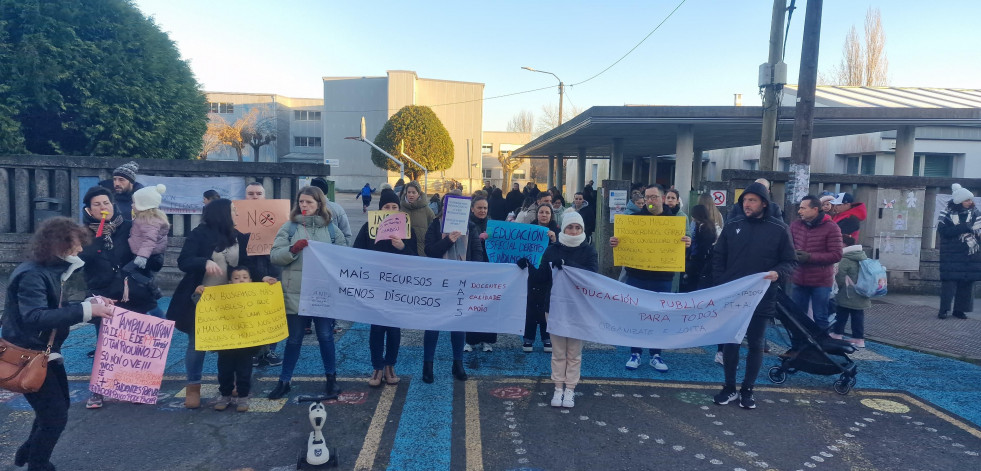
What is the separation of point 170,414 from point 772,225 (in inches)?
205

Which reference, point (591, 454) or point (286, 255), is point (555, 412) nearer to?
point (591, 454)

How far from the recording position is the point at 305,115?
64.5 metres

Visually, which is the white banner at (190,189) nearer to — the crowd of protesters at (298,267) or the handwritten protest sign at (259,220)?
the crowd of protesters at (298,267)

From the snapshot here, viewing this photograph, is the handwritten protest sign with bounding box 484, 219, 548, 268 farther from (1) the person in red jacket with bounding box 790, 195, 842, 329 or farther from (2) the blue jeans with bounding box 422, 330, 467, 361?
(1) the person in red jacket with bounding box 790, 195, 842, 329

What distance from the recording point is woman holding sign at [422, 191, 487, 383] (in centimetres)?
566

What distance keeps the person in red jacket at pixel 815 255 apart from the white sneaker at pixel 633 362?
1897mm

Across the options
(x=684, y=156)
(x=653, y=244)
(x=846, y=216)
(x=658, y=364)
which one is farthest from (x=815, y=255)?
(x=684, y=156)

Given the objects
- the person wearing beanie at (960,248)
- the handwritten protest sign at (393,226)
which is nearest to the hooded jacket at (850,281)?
the person wearing beanie at (960,248)

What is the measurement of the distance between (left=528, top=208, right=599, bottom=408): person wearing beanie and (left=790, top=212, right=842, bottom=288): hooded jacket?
2.53 metres

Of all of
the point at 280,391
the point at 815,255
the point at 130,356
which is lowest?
the point at 280,391

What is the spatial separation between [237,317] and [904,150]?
54.6 feet

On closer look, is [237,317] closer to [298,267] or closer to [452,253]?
[298,267]

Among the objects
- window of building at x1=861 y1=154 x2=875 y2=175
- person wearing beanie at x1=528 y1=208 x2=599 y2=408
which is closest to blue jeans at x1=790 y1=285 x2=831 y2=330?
person wearing beanie at x1=528 y1=208 x2=599 y2=408

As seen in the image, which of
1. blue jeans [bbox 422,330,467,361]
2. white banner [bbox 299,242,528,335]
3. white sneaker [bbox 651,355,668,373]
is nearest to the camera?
white banner [bbox 299,242,528,335]
